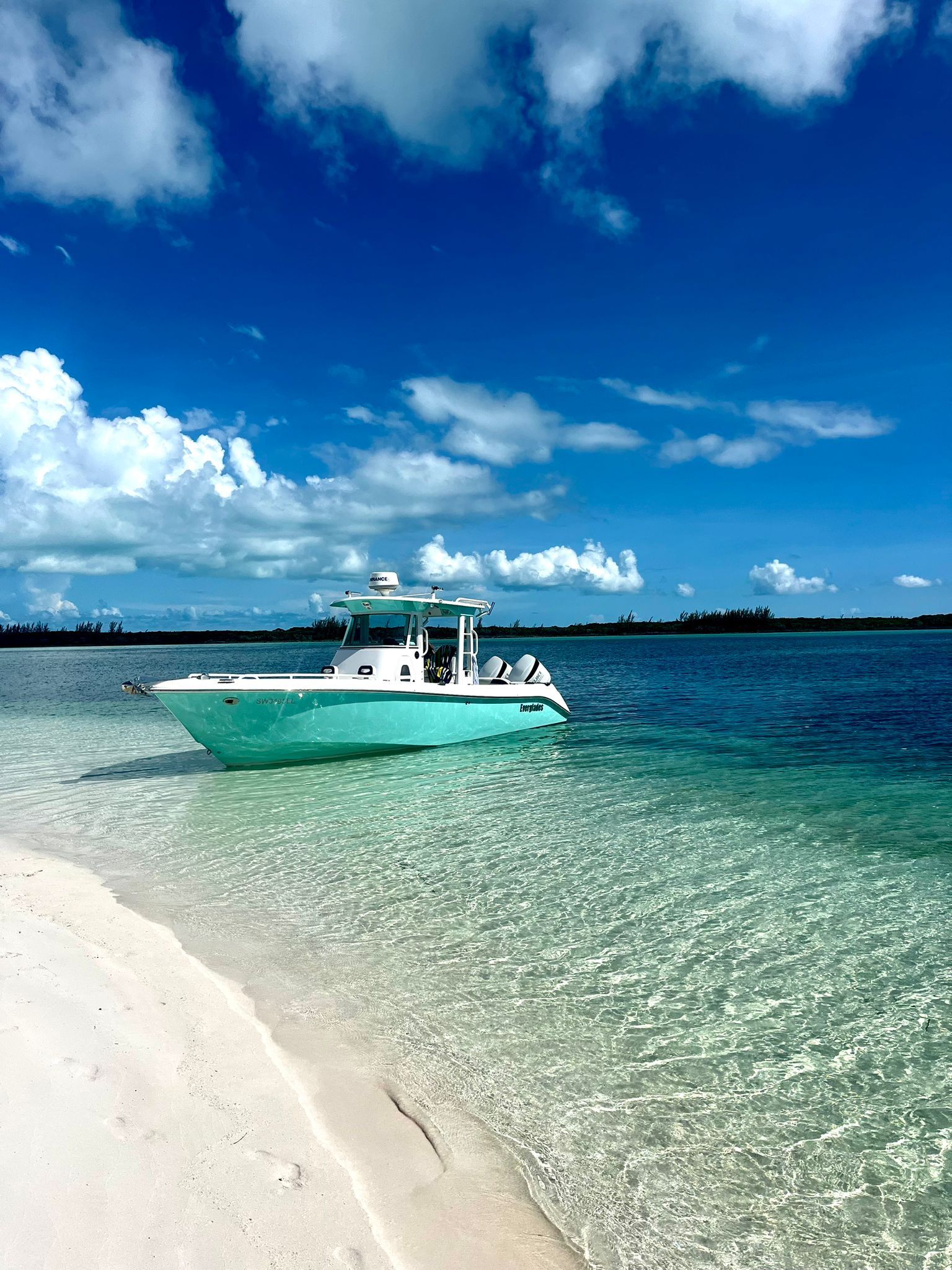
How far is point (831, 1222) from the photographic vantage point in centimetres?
362

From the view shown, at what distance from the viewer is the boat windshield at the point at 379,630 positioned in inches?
696

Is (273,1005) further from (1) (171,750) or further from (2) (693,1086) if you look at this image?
(1) (171,750)

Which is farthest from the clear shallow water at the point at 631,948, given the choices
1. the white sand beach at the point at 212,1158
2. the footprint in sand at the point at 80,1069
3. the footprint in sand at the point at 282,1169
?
the footprint in sand at the point at 80,1069

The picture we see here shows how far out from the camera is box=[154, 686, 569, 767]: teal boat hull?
1501 centimetres

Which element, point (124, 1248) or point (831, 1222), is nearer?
point (124, 1248)

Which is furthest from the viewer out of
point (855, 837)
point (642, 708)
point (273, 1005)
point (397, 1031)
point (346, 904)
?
point (642, 708)

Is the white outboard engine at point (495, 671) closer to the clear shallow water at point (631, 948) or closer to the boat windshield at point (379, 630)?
the boat windshield at point (379, 630)

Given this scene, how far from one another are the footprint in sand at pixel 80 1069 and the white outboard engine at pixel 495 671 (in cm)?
1668

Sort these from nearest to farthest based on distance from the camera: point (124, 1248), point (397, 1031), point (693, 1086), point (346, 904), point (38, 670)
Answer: point (124, 1248), point (693, 1086), point (397, 1031), point (346, 904), point (38, 670)

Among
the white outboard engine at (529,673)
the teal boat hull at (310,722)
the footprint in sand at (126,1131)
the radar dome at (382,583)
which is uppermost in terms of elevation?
the radar dome at (382,583)

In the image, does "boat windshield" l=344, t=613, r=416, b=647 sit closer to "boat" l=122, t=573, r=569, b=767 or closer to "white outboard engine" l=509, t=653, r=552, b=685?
"boat" l=122, t=573, r=569, b=767

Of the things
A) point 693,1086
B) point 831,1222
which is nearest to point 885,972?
point 693,1086

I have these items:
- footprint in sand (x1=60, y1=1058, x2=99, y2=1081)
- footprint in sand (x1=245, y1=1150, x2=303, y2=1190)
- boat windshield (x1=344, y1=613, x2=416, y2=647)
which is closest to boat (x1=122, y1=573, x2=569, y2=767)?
boat windshield (x1=344, y1=613, x2=416, y2=647)

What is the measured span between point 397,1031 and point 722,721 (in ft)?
65.0
